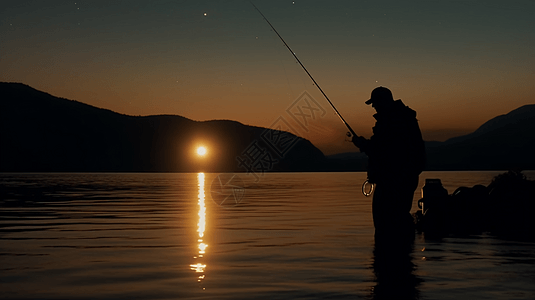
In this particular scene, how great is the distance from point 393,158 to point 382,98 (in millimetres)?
1040

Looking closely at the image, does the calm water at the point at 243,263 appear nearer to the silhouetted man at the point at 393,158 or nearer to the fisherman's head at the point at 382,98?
the silhouetted man at the point at 393,158

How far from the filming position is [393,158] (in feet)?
35.7

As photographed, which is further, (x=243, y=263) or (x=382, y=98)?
(x=382, y=98)

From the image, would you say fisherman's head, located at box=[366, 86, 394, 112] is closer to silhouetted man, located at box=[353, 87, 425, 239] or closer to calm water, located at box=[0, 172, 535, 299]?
silhouetted man, located at box=[353, 87, 425, 239]

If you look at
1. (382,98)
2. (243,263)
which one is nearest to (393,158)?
(382,98)

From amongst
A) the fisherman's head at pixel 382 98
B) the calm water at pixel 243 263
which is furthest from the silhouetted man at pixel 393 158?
the calm water at pixel 243 263

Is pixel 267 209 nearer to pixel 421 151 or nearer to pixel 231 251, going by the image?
pixel 231 251

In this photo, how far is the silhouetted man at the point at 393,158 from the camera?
10.8 meters

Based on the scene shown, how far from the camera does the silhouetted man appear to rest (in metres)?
10.8

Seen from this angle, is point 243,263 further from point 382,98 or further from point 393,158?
point 382,98

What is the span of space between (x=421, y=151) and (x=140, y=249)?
5674 mm

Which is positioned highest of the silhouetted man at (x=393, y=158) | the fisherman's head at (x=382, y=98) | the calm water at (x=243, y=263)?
the fisherman's head at (x=382, y=98)

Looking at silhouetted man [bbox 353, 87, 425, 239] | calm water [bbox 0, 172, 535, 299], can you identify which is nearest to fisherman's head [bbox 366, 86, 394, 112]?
silhouetted man [bbox 353, 87, 425, 239]

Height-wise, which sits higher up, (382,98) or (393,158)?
(382,98)
